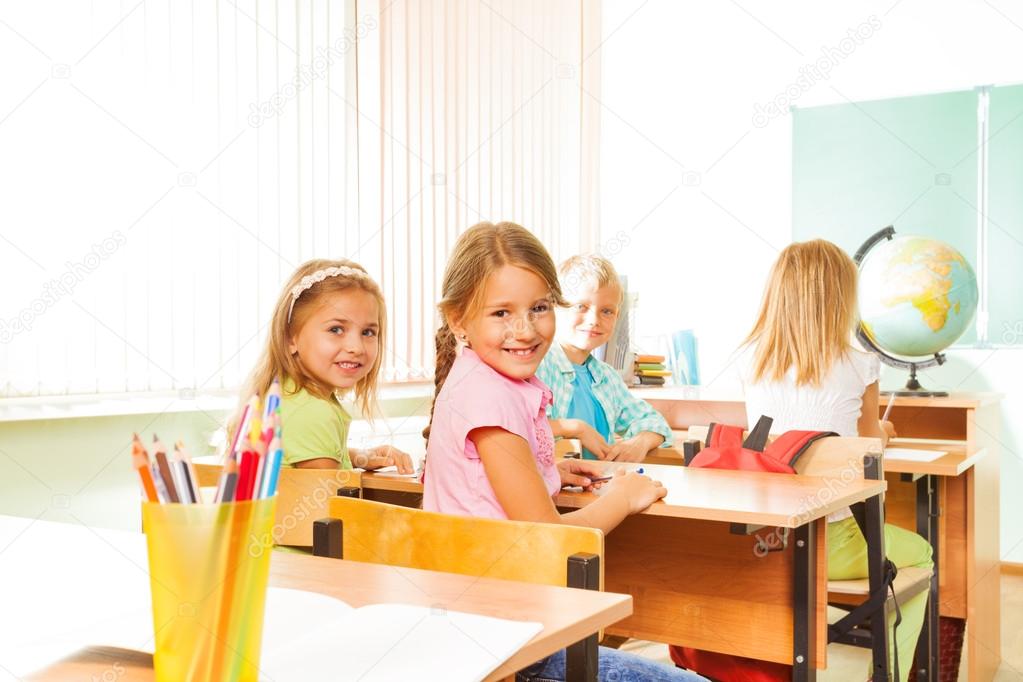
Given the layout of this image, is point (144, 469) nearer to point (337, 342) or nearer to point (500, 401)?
point (500, 401)

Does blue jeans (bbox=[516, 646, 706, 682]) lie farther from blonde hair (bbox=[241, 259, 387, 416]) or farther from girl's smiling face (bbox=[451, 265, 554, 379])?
blonde hair (bbox=[241, 259, 387, 416])

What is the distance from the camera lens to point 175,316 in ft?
8.74

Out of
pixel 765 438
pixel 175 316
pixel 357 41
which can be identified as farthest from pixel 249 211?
pixel 765 438

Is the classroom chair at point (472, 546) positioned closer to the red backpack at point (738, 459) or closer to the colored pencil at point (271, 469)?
the colored pencil at point (271, 469)

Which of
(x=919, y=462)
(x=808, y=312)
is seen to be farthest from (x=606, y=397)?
(x=919, y=462)

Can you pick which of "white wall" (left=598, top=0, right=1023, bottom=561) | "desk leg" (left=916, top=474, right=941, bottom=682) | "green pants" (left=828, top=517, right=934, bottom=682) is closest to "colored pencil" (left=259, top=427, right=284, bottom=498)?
"green pants" (left=828, top=517, right=934, bottom=682)

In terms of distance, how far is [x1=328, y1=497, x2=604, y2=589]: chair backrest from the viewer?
3.47ft

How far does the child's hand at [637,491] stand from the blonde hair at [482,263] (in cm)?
31

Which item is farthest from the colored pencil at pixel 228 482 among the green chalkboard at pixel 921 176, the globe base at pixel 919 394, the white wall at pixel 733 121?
the green chalkboard at pixel 921 176

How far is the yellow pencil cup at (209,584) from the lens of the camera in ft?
1.87

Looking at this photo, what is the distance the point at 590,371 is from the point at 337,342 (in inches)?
33.9

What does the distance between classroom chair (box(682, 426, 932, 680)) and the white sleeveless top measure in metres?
0.42

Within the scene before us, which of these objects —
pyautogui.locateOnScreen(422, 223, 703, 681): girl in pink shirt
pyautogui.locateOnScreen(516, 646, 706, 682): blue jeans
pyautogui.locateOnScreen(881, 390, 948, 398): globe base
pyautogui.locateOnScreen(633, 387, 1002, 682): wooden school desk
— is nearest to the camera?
pyautogui.locateOnScreen(516, 646, 706, 682): blue jeans

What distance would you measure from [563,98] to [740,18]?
2.97 feet
